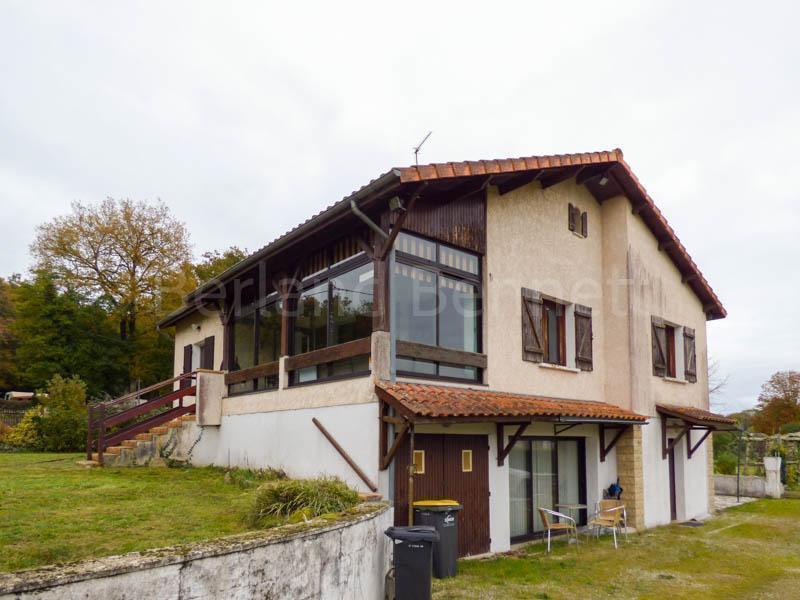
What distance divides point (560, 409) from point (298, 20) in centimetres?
784

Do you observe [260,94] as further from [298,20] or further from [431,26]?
[431,26]

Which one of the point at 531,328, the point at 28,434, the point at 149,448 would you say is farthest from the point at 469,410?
the point at 28,434

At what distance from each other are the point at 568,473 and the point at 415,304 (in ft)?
17.8

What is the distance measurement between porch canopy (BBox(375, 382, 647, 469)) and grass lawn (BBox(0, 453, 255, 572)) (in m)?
2.39

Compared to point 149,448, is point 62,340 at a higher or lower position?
higher

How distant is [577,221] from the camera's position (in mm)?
14273

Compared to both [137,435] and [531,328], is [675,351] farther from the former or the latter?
[137,435]

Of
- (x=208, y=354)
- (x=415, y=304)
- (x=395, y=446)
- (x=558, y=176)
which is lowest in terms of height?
(x=395, y=446)

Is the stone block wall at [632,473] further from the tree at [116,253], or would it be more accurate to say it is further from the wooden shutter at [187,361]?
the tree at [116,253]

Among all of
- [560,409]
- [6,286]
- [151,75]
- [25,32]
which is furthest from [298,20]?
[6,286]

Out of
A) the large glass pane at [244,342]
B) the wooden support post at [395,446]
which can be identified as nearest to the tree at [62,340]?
the large glass pane at [244,342]

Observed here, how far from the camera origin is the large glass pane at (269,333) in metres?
13.0

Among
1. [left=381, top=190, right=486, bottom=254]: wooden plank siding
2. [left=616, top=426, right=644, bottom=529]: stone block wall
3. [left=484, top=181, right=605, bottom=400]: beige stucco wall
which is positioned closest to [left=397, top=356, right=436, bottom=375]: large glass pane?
[left=484, top=181, right=605, bottom=400]: beige stucco wall

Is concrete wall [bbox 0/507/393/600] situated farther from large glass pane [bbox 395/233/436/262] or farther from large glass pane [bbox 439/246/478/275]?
large glass pane [bbox 439/246/478/275]
